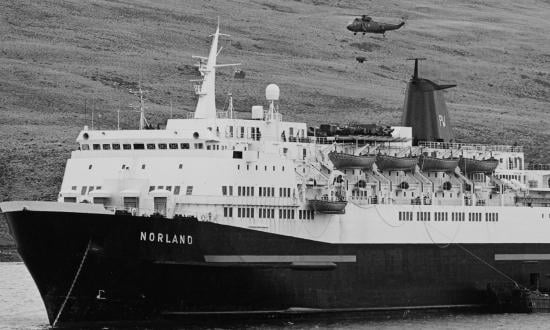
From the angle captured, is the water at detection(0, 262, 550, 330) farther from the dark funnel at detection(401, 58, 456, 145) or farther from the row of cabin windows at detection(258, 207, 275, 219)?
the dark funnel at detection(401, 58, 456, 145)

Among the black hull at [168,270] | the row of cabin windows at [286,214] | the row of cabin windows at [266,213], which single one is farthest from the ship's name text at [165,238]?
the row of cabin windows at [286,214]

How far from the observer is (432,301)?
55.1 m

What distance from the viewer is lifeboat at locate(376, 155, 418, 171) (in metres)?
54.2

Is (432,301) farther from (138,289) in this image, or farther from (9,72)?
(9,72)

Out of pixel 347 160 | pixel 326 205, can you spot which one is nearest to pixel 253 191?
pixel 326 205

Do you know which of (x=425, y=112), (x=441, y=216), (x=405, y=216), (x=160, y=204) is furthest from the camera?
(x=425, y=112)

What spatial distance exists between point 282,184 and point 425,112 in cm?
1150

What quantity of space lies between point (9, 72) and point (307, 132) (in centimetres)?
5560

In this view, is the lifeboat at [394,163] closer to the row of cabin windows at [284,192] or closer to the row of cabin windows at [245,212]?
the row of cabin windows at [284,192]

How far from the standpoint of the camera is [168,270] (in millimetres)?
46906

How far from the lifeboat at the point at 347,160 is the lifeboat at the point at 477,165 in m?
5.20

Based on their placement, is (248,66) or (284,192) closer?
(284,192)

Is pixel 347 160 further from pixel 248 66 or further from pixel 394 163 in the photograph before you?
pixel 248 66

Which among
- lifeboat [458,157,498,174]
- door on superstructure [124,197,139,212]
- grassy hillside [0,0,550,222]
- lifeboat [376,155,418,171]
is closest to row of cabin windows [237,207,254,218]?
door on superstructure [124,197,139,212]
